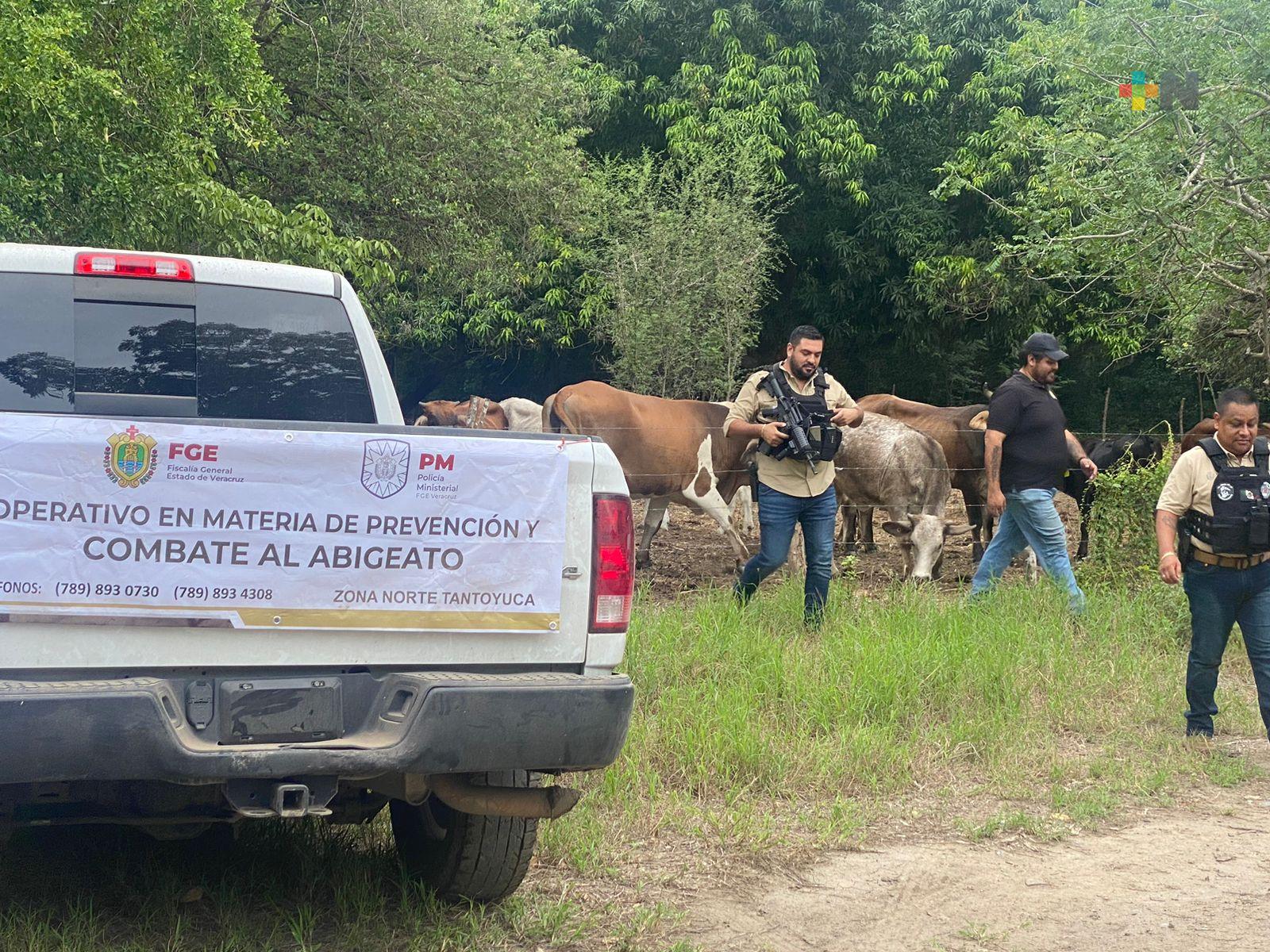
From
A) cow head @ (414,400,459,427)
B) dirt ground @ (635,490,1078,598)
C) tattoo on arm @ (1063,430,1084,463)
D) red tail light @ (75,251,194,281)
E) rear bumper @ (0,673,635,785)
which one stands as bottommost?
dirt ground @ (635,490,1078,598)

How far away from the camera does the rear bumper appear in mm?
3113

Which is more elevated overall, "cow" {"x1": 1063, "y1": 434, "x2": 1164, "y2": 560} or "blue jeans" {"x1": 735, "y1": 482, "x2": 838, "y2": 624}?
"cow" {"x1": 1063, "y1": 434, "x2": 1164, "y2": 560}

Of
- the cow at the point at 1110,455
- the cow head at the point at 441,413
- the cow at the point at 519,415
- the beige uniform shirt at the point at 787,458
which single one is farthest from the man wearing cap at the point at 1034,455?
the cow head at the point at 441,413

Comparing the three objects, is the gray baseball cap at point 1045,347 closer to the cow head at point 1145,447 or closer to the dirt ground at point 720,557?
the dirt ground at point 720,557

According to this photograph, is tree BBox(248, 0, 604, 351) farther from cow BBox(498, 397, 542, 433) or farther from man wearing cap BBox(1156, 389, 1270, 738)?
man wearing cap BBox(1156, 389, 1270, 738)

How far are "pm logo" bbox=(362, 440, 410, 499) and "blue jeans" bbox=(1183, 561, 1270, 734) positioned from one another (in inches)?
Result: 169

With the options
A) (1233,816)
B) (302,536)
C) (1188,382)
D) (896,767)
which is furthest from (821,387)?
(1188,382)

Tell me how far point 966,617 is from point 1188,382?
725 inches

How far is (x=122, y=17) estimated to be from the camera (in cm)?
877

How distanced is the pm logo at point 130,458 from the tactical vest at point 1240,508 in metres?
4.74

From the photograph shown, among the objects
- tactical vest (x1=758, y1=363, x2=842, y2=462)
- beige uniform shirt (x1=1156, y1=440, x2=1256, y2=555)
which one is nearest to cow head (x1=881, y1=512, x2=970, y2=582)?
tactical vest (x1=758, y1=363, x2=842, y2=462)

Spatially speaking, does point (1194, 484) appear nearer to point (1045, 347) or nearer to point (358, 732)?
point (1045, 347)

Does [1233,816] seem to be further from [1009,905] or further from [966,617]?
[966,617]

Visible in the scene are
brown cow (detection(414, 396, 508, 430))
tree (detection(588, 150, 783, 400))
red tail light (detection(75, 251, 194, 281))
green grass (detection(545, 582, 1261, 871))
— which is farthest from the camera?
tree (detection(588, 150, 783, 400))
